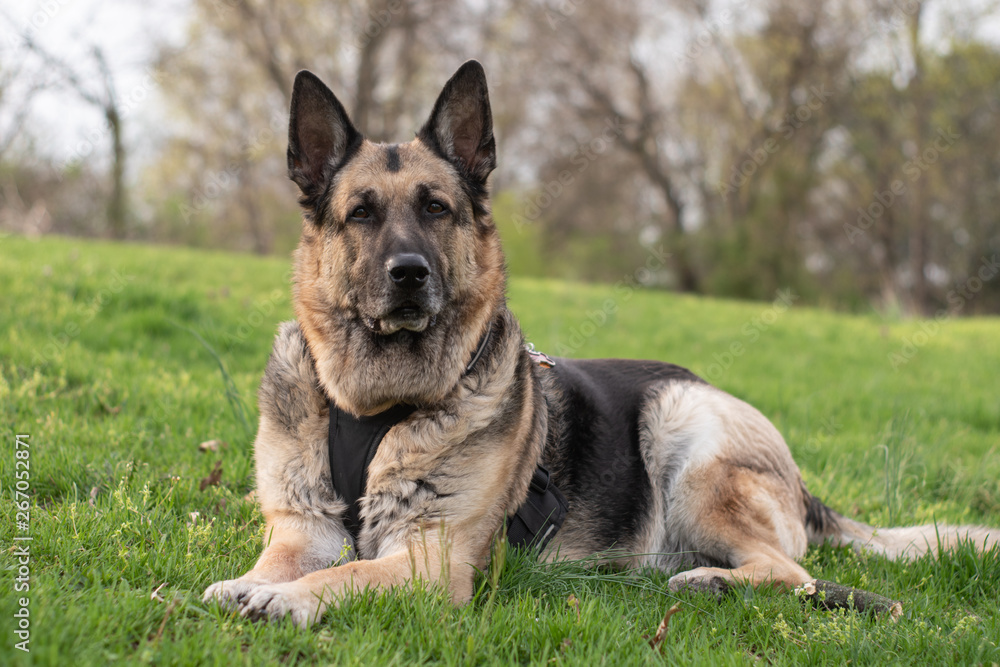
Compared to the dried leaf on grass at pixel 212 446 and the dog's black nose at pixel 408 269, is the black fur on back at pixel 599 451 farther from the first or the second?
the dried leaf on grass at pixel 212 446

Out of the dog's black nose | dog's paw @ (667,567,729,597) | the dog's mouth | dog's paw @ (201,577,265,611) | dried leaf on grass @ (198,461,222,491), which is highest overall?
the dog's black nose

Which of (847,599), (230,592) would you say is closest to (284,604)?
(230,592)

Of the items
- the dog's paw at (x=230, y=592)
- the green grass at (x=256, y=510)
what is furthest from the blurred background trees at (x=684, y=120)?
the dog's paw at (x=230, y=592)

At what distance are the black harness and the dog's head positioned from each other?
155mm

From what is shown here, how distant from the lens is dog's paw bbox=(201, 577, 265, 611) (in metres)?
2.26

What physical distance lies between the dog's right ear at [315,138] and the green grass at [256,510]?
58.8 inches

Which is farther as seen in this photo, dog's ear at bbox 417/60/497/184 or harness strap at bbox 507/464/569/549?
dog's ear at bbox 417/60/497/184

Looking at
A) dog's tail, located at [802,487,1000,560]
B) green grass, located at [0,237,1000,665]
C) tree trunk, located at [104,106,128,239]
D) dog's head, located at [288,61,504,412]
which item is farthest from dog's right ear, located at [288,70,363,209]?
tree trunk, located at [104,106,128,239]

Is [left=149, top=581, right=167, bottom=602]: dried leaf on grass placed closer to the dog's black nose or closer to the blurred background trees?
the dog's black nose

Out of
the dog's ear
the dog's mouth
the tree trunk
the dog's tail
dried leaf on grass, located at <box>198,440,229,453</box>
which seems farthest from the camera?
the tree trunk

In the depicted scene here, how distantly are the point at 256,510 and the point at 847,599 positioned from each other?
2.79m

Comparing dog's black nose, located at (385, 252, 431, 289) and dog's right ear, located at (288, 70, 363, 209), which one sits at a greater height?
dog's right ear, located at (288, 70, 363, 209)

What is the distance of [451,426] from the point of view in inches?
114

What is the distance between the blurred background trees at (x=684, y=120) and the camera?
1983cm
